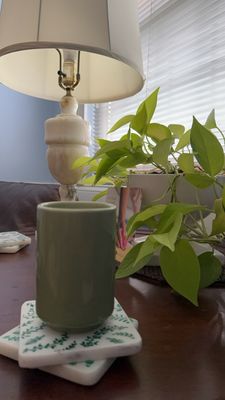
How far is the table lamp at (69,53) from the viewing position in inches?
24.7

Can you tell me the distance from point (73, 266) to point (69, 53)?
639 mm

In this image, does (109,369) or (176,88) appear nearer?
(109,369)

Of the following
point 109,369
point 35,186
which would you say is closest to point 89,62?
point 35,186

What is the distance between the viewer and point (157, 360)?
29 centimetres

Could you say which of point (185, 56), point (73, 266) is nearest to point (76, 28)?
point (73, 266)

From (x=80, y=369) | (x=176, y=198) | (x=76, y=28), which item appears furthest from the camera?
(x=76, y=28)

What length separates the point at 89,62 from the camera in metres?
0.91

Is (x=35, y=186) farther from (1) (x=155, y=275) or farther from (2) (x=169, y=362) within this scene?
(2) (x=169, y=362)

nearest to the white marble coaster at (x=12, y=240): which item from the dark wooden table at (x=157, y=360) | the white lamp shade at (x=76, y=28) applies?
the dark wooden table at (x=157, y=360)

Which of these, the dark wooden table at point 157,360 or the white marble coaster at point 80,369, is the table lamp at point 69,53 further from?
the white marble coaster at point 80,369

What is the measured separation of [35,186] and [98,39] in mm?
837

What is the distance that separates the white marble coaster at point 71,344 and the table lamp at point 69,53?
46cm

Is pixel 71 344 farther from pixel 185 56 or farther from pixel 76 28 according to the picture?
pixel 185 56

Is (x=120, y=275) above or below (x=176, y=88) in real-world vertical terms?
below
